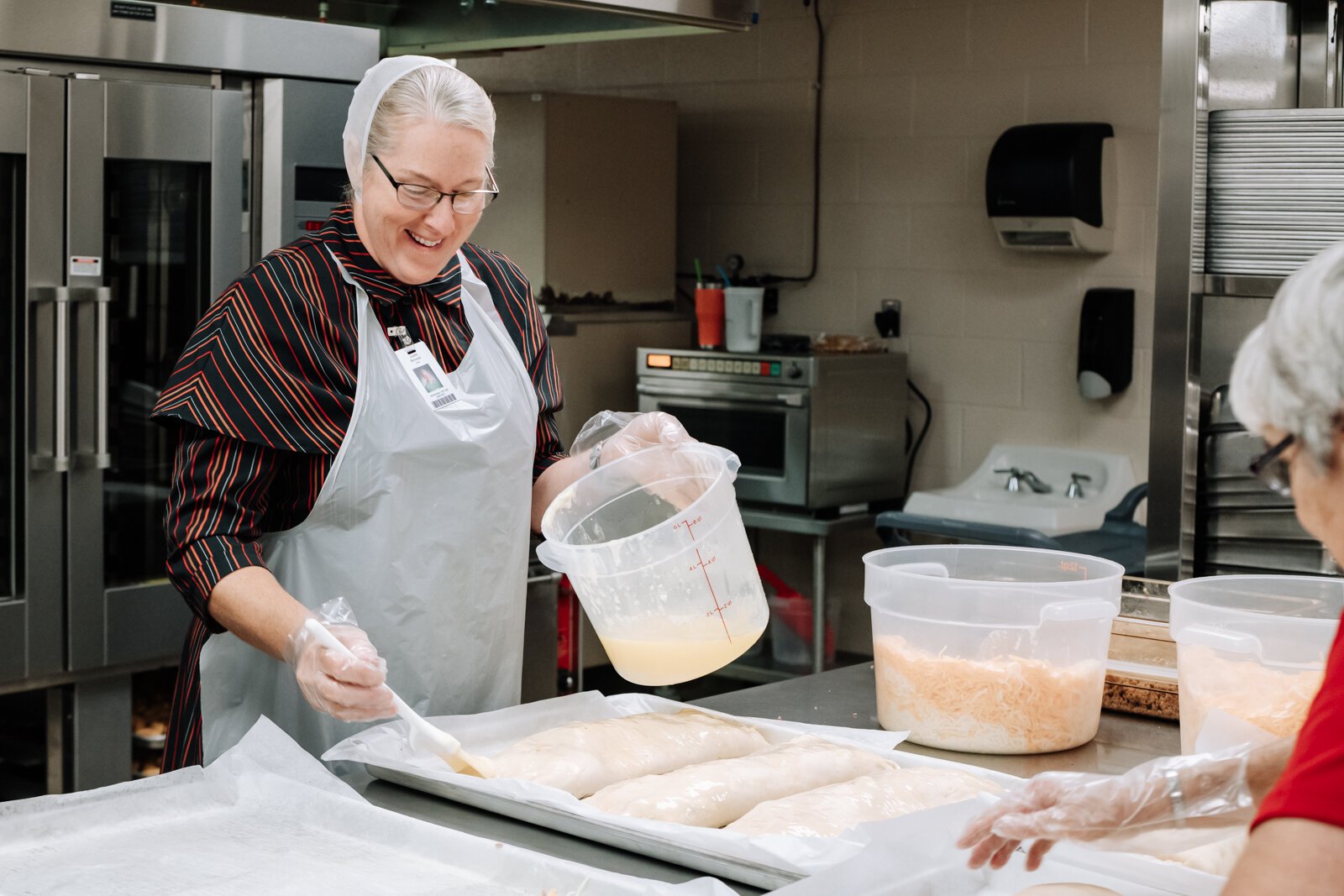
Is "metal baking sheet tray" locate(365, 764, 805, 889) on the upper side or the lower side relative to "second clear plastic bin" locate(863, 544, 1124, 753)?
lower

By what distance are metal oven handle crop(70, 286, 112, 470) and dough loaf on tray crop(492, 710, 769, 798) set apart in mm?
1383

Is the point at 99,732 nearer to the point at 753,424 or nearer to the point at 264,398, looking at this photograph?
the point at 264,398

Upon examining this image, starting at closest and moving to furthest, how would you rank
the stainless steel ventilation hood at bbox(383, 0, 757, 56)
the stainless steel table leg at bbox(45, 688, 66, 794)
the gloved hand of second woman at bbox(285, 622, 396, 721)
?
1. the gloved hand of second woman at bbox(285, 622, 396, 721)
2. the stainless steel ventilation hood at bbox(383, 0, 757, 56)
3. the stainless steel table leg at bbox(45, 688, 66, 794)

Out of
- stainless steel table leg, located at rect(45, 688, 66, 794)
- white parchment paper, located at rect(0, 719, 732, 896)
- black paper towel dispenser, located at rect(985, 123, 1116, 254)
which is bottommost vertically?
stainless steel table leg, located at rect(45, 688, 66, 794)

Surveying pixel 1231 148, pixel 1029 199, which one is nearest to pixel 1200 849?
pixel 1231 148

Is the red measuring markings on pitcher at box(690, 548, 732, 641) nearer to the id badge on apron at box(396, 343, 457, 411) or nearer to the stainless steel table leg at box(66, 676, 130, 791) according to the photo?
the id badge on apron at box(396, 343, 457, 411)

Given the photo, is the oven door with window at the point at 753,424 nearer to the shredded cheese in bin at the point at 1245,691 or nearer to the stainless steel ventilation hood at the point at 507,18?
the stainless steel ventilation hood at the point at 507,18

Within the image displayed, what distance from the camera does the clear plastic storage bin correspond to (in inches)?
59.9

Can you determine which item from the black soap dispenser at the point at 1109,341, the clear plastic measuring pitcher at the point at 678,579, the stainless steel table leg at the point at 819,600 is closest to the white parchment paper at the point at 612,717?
the clear plastic measuring pitcher at the point at 678,579

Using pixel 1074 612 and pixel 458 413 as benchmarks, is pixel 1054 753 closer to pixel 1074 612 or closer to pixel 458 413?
pixel 1074 612

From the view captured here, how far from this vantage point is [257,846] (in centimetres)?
137

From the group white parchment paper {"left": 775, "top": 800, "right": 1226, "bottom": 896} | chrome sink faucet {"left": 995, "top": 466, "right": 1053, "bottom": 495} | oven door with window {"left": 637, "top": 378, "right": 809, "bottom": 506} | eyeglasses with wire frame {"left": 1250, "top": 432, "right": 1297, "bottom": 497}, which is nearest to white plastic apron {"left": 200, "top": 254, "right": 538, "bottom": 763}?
white parchment paper {"left": 775, "top": 800, "right": 1226, "bottom": 896}

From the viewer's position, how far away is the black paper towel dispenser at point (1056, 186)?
4.10 m

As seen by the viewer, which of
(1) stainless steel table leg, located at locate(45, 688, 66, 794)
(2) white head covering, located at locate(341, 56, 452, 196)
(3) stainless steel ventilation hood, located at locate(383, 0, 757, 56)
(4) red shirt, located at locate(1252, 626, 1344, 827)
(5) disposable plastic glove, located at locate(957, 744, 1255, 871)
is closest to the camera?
(4) red shirt, located at locate(1252, 626, 1344, 827)
